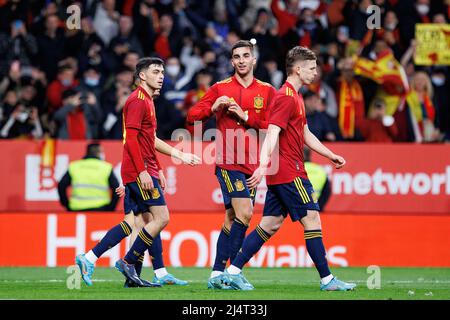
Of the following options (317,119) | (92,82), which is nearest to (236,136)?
(317,119)

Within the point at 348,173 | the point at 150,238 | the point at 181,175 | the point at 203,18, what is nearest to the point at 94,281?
the point at 150,238

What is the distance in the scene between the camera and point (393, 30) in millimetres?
17547

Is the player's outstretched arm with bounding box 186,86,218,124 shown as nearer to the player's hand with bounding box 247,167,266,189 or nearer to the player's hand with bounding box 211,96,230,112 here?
the player's hand with bounding box 211,96,230,112

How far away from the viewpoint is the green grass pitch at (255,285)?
9148mm

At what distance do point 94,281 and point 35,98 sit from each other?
569 cm

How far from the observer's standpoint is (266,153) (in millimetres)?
9359

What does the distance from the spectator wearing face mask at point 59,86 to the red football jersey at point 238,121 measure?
6.14m

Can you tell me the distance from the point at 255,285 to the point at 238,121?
1719mm

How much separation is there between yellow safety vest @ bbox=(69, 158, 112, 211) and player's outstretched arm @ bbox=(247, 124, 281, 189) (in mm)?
5310

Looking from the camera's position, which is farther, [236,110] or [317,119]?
[317,119]

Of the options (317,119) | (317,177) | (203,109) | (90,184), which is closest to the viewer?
(203,109)

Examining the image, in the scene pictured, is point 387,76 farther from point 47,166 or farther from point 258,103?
point 258,103
